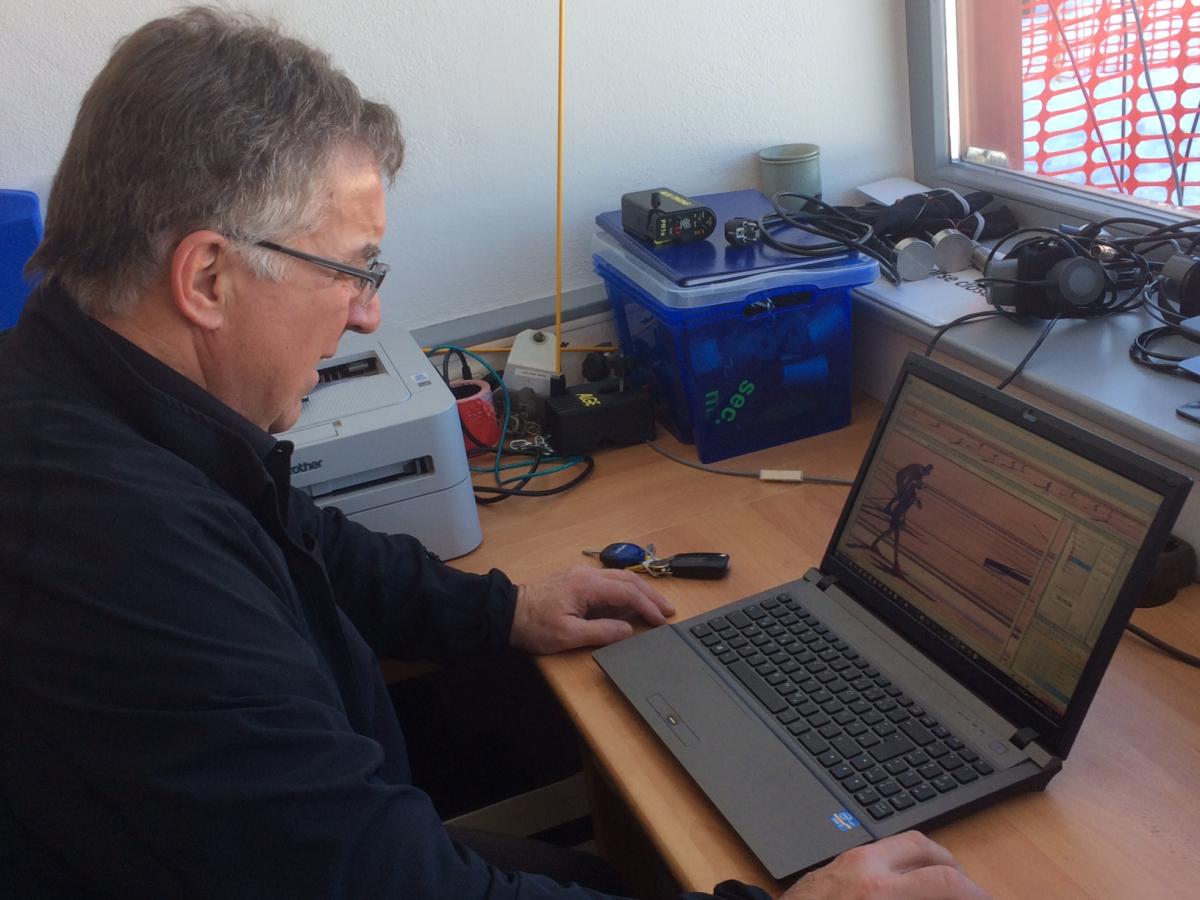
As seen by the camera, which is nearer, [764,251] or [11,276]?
[11,276]

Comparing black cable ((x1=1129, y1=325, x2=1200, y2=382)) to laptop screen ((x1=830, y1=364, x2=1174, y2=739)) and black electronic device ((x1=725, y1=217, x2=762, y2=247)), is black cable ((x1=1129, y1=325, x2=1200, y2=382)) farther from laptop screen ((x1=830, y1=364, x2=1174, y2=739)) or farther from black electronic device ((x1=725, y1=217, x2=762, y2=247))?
black electronic device ((x1=725, y1=217, x2=762, y2=247))

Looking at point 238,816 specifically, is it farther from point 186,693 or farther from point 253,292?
point 253,292

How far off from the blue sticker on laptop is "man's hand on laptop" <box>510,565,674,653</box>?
0.33 m

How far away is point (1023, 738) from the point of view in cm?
92

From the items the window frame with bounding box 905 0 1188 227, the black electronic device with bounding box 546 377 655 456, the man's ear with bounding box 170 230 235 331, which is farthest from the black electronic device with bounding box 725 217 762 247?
the man's ear with bounding box 170 230 235 331

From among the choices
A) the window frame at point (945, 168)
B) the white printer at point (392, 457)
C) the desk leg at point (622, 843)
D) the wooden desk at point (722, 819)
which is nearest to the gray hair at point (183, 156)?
the white printer at point (392, 457)

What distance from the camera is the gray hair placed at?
0.84 metres

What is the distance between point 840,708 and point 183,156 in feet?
2.38

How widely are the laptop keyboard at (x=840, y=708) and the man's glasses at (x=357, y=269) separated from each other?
475 mm

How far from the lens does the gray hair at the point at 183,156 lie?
0.84 m

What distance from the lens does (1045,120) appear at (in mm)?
1707

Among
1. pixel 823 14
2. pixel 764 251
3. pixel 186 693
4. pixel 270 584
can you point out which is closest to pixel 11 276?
pixel 270 584

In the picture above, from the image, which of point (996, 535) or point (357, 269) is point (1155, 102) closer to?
point (996, 535)

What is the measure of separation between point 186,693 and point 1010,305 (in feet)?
3.64
